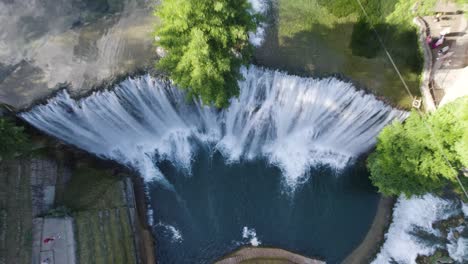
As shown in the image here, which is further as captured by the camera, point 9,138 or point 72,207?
point 72,207

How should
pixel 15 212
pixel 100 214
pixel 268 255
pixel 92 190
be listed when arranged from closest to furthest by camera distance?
1. pixel 15 212
2. pixel 100 214
3. pixel 92 190
4. pixel 268 255

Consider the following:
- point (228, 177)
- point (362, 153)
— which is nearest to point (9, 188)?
point (228, 177)

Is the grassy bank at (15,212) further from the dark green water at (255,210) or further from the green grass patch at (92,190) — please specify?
the dark green water at (255,210)

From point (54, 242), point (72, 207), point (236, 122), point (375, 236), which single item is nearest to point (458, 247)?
point (375, 236)

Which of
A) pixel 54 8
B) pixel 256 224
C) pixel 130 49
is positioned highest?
pixel 54 8

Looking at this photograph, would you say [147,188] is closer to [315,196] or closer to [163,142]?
[163,142]

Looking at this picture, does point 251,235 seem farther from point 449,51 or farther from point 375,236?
point 449,51

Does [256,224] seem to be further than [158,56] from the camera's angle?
Yes
